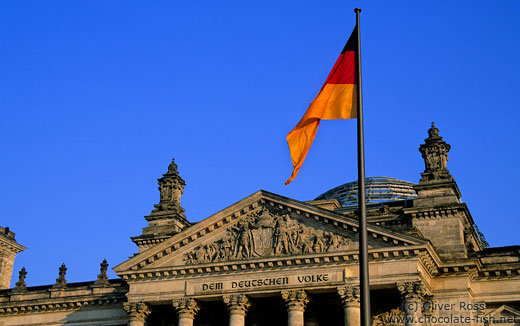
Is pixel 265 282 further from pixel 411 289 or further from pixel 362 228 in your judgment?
pixel 362 228

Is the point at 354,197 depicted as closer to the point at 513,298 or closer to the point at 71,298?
the point at 513,298

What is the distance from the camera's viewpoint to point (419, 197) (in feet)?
167

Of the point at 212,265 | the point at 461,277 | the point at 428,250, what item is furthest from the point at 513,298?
the point at 212,265

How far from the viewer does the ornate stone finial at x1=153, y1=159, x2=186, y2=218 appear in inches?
2302

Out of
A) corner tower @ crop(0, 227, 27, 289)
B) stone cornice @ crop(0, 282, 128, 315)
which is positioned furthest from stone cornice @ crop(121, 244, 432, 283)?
corner tower @ crop(0, 227, 27, 289)

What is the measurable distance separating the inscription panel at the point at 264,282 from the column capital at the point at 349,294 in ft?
2.17

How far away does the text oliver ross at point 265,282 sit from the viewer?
4497cm

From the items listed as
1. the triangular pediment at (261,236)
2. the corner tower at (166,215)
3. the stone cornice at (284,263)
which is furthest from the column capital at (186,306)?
the corner tower at (166,215)

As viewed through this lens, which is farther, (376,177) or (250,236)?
(376,177)

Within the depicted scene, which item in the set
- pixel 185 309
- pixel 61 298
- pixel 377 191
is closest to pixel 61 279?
pixel 61 298

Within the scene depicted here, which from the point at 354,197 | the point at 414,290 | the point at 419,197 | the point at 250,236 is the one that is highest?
the point at 354,197

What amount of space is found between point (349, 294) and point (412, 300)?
12.1 ft

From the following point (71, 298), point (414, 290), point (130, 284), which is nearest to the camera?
point (414, 290)

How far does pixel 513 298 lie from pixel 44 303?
3459 centimetres
